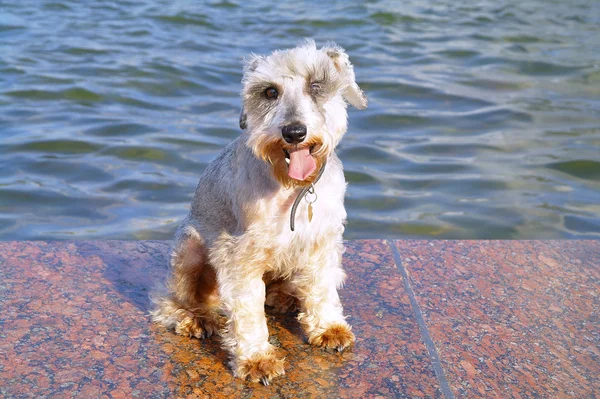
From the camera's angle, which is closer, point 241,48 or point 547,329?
point 547,329

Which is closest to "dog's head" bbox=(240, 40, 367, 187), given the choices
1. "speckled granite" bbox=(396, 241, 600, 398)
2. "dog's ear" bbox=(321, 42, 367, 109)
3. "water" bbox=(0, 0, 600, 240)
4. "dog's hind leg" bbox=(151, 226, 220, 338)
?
"dog's ear" bbox=(321, 42, 367, 109)

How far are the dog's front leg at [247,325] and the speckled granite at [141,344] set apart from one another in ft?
0.26

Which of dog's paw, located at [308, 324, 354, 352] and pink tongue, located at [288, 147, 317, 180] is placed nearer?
pink tongue, located at [288, 147, 317, 180]

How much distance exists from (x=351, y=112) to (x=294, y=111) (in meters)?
7.49

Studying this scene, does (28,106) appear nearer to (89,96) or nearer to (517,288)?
(89,96)

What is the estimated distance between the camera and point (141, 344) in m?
4.38

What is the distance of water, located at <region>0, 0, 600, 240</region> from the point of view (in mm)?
8266

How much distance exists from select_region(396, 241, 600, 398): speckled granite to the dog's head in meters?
1.35

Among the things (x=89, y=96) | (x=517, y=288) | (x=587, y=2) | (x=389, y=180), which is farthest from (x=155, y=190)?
(x=587, y=2)

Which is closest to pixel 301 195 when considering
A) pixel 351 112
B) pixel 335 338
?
pixel 335 338

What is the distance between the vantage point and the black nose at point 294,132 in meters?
3.72

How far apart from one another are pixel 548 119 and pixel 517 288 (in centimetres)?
632

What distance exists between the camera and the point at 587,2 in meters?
17.6

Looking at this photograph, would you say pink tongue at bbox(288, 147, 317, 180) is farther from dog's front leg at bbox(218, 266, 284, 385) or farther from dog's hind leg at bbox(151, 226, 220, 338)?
dog's hind leg at bbox(151, 226, 220, 338)
